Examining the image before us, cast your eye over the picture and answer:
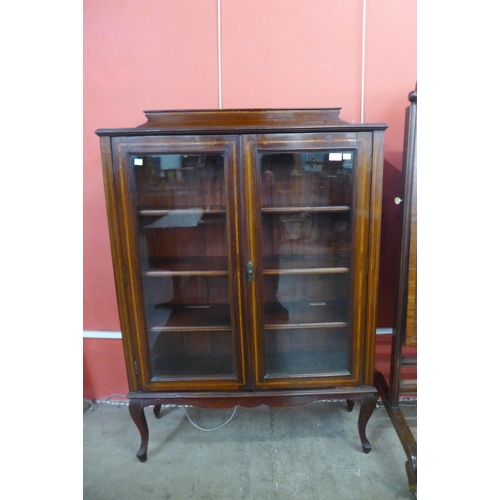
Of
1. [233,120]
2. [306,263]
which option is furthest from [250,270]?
[233,120]

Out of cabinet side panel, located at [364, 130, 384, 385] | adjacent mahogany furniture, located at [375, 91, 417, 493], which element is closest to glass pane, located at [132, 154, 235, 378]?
cabinet side panel, located at [364, 130, 384, 385]

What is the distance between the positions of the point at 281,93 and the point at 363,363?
117 cm

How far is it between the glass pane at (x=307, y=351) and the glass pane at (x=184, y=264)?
17 cm

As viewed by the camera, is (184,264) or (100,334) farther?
(100,334)

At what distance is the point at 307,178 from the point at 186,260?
0.59 meters

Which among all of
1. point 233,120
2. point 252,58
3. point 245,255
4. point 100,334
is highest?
point 252,58

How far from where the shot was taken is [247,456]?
1.21 meters

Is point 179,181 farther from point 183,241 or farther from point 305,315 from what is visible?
point 305,315

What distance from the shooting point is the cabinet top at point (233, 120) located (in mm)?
1006

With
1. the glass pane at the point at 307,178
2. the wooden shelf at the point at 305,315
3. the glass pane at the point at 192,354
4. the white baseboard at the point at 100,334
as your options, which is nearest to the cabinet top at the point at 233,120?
the glass pane at the point at 307,178
